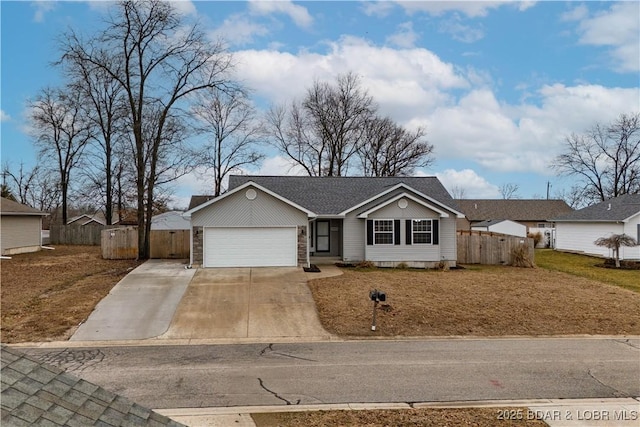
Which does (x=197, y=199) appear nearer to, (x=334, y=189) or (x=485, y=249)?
(x=334, y=189)

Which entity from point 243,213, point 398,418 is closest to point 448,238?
point 243,213

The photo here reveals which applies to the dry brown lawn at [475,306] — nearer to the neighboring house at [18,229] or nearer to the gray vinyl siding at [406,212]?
the gray vinyl siding at [406,212]

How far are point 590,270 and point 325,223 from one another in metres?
14.0

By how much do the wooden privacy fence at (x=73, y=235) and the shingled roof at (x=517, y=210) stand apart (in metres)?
39.3

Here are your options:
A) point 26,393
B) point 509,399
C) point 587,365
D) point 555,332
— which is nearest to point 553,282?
point 555,332

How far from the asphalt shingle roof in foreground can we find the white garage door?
17544 mm

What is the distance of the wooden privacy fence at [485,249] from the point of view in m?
24.8

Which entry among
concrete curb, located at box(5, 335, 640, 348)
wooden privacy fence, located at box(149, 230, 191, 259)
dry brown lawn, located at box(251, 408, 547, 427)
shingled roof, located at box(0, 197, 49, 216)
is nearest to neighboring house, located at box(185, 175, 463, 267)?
wooden privacy fence, located at box(149, 230, 191, 259)

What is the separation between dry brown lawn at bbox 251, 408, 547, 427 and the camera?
611 centimetres

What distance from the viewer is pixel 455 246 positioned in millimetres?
23344

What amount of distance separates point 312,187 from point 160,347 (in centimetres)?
1703

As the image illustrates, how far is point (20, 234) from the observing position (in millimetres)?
28625

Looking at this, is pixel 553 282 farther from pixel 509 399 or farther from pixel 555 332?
pixel 509 399

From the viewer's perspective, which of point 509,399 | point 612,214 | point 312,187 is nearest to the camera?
point 509,399
